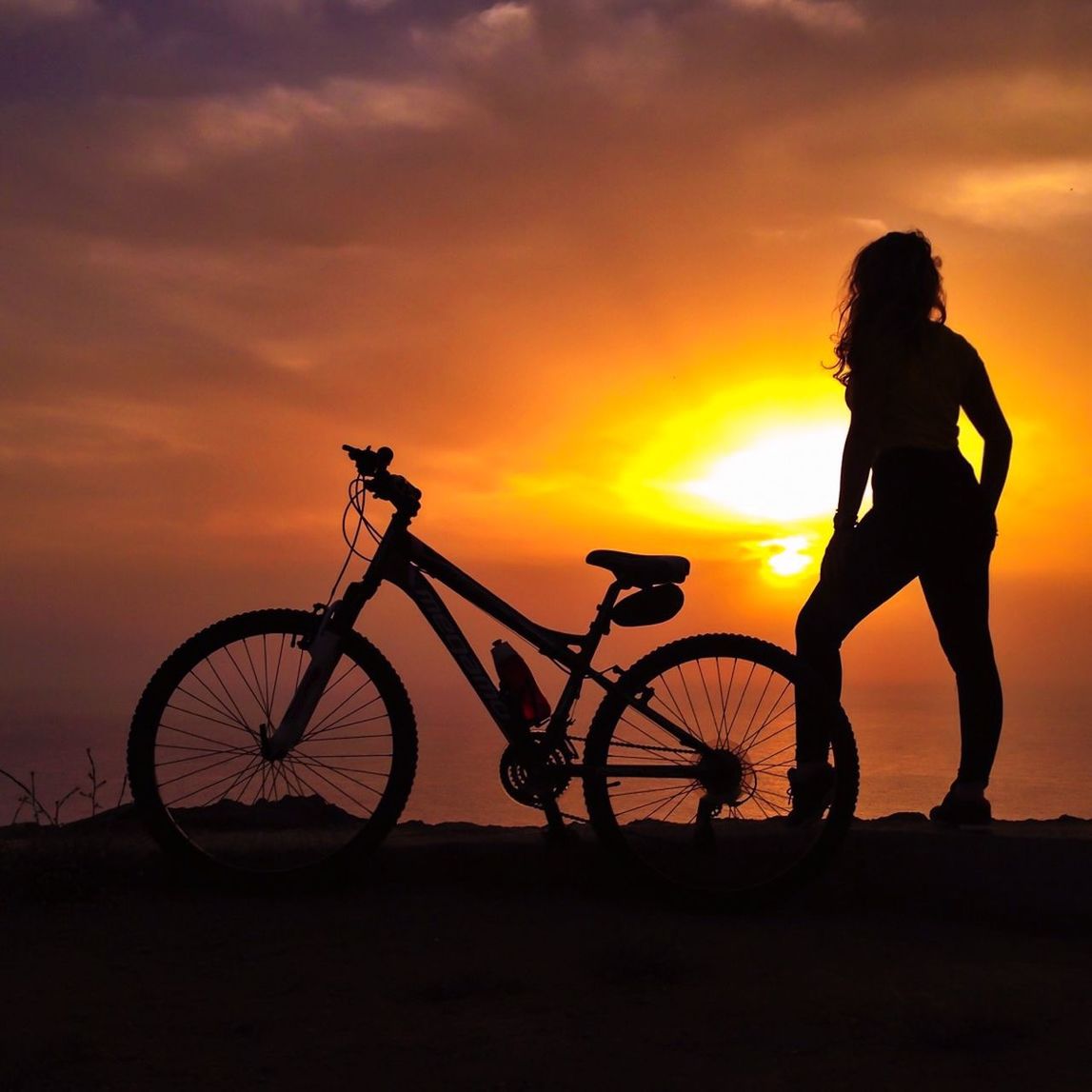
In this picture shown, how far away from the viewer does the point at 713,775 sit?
4.60 metres

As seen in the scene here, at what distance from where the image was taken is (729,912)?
14.7ft

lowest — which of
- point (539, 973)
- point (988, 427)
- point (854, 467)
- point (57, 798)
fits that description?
point (539, 973)

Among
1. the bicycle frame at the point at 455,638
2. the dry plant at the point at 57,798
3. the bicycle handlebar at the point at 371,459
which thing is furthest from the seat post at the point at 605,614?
the dry plant at the point at 57,798

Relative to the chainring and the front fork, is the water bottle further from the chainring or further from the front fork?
the front fork

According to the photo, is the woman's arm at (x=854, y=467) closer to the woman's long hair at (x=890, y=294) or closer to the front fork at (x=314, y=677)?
the woman's long hair at (x=890, y=294)

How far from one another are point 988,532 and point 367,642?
7.69 ft

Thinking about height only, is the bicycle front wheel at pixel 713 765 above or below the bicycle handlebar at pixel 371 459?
below

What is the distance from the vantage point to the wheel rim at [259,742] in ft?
15.1

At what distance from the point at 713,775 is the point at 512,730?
0.75m

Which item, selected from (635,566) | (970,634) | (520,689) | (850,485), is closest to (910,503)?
(850,485)

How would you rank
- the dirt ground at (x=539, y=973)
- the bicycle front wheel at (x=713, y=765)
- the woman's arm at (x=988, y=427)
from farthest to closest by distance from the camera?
1. the woman's arm at (x=988, y=427)
2. the bicycle front wheel at (x=713, y=765)
3. the dirt ground at (x=539, y=973)

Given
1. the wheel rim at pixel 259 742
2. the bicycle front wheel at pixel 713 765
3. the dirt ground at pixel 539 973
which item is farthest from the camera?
the wheel rim at pixel 259 742

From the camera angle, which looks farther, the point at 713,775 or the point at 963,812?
the point at 963,812

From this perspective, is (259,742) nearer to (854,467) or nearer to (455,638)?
(455,638)
